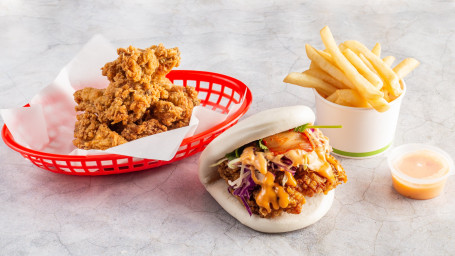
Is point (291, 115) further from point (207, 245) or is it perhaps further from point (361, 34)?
point (361, 34)

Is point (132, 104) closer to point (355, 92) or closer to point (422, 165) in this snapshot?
point (355, 92)

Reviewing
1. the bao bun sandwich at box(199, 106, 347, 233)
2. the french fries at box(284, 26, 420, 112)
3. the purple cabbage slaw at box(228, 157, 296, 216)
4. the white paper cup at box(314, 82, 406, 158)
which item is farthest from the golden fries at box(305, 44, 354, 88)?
the purple cabbage slaw at box(228, 157, 296, 216)

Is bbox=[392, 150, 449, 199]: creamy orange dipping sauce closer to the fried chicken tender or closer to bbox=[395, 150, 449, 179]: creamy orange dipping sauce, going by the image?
bbox=[395, 150, 449, 179]: creamy orange dipping sauce

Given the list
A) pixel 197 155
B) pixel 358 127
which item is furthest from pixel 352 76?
pixel 197 155

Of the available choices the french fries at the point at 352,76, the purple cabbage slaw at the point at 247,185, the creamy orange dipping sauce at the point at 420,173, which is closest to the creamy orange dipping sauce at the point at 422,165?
the creamy orange dipping sauce at the point at 420,173

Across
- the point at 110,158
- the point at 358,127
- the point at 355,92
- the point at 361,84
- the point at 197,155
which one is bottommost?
the point at 197,155
